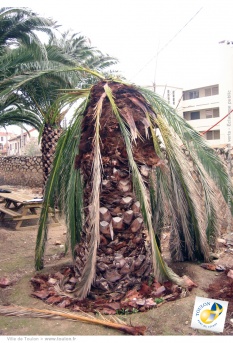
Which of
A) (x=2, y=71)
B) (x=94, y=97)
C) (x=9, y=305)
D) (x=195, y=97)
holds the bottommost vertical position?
(x=9, y=305)

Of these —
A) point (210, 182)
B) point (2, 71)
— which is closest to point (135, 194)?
point (210, 182)

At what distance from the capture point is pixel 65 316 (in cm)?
325

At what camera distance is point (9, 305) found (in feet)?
12.1

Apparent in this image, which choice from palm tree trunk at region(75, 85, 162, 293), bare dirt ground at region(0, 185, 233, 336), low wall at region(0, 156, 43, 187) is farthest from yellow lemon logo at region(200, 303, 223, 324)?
low wall at region(0, 156, 43, 187)

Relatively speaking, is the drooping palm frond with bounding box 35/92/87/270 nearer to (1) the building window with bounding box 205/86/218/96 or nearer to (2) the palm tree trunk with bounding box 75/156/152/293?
(2) the palm tree trunk with bounding box 75/156/152/293

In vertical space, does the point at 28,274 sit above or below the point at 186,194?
below

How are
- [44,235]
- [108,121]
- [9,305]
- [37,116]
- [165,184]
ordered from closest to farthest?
1. [9,305]
2. [108,121]
3. [165,184]
4. [44,235]
5. [37,116]

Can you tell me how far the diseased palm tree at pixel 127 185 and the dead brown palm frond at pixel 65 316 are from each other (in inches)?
18.2

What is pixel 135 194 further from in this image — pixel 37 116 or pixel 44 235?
pixel 37 116

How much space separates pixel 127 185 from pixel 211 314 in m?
1.52

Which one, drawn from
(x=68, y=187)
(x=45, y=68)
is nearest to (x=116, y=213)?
(x=68, y=187)

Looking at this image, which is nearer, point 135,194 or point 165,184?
point 135,194

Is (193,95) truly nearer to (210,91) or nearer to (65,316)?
(210,91)

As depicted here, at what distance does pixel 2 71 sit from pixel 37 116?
16.3ft
